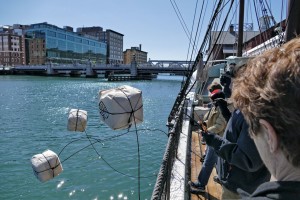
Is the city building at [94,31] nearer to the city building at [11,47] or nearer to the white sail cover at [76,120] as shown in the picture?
the city building at [11,47]

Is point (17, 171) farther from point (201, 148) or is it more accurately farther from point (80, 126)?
point (201, 148)

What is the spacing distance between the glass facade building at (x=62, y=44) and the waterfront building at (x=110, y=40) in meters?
15.5

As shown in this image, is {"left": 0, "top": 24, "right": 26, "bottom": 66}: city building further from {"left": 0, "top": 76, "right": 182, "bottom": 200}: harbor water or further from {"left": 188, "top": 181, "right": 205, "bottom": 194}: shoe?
{"left": 188, "top": 181, "right": 205, "bottom": 194}: shoe

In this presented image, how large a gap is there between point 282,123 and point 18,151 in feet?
41.8

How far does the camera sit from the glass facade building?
108 m

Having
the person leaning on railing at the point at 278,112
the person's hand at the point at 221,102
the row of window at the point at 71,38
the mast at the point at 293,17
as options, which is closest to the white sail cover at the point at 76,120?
the person's hand at the point at 221,102

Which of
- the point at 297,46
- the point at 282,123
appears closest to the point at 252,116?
the point at 282,123

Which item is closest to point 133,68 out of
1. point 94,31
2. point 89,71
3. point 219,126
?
point 89,71

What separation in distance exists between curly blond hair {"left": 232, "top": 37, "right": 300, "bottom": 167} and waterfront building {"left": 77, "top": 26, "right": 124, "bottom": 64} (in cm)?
15113

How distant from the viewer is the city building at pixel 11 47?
106062 mm

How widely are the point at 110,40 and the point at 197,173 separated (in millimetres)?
156158

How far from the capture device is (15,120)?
1845 centimetres

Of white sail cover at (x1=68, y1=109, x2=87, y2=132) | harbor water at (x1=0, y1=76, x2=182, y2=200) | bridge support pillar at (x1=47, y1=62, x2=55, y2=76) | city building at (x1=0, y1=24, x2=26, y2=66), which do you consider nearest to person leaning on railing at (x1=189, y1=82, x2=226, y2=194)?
harbor water at (x1=0, y1=76, x2=182, y2=200)

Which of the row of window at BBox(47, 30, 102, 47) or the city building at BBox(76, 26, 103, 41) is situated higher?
the city building at BBox(76, 26, 103, 41)
